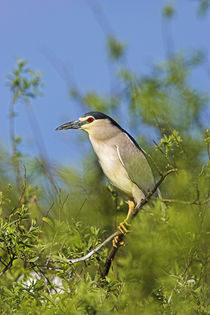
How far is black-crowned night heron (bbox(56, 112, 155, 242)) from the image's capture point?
83.2 inches

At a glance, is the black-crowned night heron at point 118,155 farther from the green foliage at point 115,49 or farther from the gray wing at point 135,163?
the green foliage at point 115,49

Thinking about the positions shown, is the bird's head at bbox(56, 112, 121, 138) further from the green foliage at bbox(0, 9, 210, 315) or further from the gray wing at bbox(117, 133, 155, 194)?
the green foliage at bbox(0, 9, 210, 315)

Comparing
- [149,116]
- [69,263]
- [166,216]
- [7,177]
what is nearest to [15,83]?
[7,177]

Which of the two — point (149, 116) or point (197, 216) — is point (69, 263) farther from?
point (149, 116)

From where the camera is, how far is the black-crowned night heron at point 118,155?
2113 millimetres

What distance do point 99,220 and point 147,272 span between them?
553 mm

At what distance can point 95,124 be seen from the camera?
88.4 inches

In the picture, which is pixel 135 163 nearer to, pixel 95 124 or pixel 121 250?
pixel 95 124

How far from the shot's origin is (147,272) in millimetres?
1036

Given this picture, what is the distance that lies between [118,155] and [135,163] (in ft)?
0.29

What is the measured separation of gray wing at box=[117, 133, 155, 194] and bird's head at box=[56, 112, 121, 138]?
3.7 inches

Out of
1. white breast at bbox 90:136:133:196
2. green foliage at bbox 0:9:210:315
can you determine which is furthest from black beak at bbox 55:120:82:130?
green foliage at bbox 0:9:210:315

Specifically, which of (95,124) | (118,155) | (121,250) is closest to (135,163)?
(118,155)

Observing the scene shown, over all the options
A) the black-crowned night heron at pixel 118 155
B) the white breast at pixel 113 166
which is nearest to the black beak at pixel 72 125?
the black-crowned night heron at pixel 118 155
